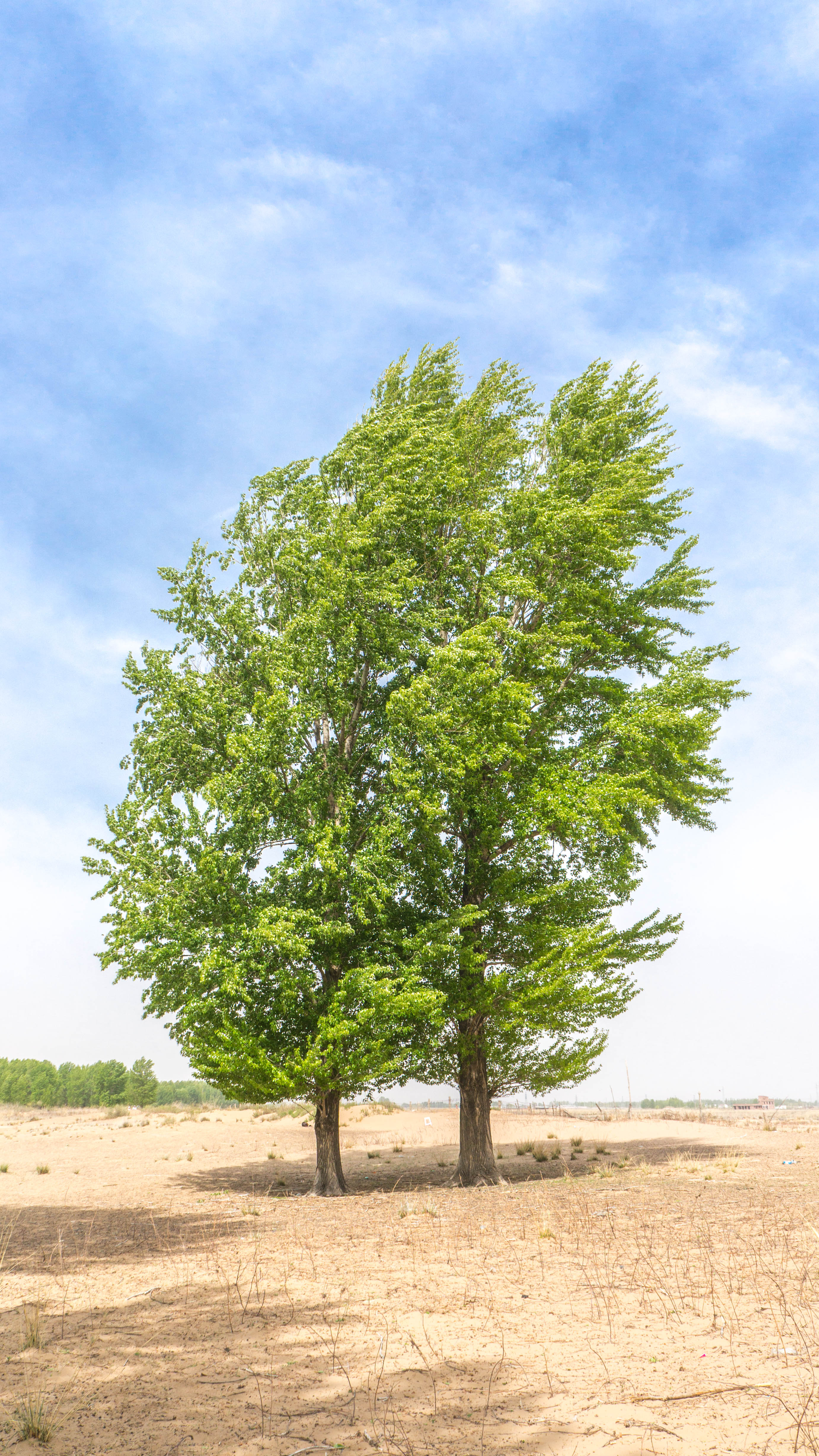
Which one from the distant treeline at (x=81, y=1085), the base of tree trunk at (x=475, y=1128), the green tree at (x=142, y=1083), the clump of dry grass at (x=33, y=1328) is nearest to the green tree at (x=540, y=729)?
the base of tree trunk at (x=475, y=1128)

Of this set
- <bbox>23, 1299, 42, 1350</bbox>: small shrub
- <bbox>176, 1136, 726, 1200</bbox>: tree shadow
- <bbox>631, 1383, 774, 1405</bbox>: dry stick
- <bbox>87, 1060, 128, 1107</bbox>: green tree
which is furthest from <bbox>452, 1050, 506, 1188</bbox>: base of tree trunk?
<bbox>87, 1060, 128, 1107</bbox>: green tree

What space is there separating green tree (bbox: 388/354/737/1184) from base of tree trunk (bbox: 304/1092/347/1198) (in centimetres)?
216

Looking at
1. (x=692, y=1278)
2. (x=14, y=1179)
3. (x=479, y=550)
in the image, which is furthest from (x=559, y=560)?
(x=14, y=1179)

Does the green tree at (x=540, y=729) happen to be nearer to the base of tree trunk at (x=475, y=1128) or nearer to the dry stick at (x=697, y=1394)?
the base of tree trunk at (x=475, y=1128)

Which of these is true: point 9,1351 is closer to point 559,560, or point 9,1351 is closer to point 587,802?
point 587,802

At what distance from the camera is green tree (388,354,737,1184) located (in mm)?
15719

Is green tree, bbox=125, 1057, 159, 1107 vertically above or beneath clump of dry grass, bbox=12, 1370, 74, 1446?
beneath

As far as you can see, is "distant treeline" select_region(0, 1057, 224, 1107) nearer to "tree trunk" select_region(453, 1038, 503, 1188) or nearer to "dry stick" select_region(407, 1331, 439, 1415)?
"tree trunk" select_region(453, 1038, 503, 1188)

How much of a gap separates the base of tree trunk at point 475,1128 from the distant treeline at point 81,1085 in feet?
182

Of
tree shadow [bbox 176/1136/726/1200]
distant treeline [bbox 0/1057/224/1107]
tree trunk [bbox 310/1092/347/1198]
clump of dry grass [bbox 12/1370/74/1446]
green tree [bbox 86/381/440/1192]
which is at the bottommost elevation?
distant treeline [bbox 0/1057/224/1107]

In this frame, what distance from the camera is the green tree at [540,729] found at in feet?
51.6

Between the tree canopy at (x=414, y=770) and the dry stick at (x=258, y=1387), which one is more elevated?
the tree canopy at (x=414, y=770)

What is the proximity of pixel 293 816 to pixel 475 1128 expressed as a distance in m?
7.38

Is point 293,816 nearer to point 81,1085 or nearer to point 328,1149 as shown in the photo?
point 328,1149
